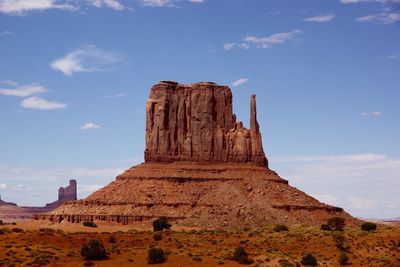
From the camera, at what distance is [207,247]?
85.8 metres

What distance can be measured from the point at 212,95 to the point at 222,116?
179 inches

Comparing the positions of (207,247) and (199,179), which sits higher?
(199,179)

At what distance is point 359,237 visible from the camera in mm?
91625

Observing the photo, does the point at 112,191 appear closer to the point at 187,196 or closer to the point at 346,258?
the point at 187,196

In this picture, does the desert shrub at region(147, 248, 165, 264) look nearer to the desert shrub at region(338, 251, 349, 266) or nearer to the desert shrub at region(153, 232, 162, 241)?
the desert shrub at region(153, 232, 162, 241)

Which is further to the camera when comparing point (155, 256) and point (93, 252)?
point (93, 252)

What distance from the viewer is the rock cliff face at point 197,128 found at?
148375 millimetres

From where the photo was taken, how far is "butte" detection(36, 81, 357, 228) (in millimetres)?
130000

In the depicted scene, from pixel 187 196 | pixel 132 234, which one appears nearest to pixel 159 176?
pixel 187 196

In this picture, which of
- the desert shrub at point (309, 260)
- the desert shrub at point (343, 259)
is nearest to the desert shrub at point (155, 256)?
the desert shrub at point (309, 260)

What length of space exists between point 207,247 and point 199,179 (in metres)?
55.8

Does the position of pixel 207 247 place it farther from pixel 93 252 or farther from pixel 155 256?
pixel 93 252

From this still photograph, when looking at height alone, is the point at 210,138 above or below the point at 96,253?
above

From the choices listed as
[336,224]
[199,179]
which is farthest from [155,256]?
[199,179]
